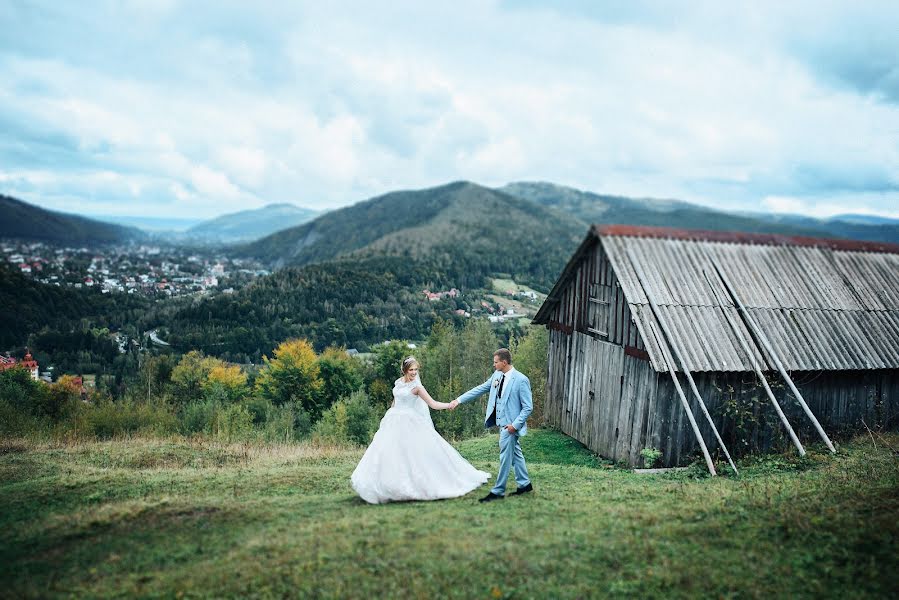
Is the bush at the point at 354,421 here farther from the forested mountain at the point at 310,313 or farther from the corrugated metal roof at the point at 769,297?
the forested mountain at the point at 310,313

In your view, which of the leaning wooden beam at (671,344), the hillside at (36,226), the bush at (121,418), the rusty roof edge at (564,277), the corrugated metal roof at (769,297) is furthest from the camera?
the hillside at (36,226)

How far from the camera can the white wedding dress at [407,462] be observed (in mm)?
9016

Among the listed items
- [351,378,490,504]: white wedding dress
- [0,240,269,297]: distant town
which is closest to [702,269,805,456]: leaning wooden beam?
[351,378,490,504]: white wedding dress

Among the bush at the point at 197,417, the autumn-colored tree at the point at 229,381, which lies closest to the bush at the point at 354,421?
the bush at the point at 197,417

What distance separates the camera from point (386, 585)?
5773 millimetres

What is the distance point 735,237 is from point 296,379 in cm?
4620

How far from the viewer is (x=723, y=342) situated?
13273 mm

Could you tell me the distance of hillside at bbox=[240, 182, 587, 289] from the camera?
338ft

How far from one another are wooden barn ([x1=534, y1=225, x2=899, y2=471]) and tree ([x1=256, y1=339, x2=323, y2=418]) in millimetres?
40715

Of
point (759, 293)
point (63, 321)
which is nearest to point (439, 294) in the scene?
point (63, 321)

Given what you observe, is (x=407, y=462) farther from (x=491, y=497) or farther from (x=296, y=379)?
(x=296, y=379)

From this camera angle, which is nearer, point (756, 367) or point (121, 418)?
point (756, 367)

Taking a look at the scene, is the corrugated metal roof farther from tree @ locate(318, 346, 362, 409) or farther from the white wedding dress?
tree @ locate(318, 346, 362, 409)

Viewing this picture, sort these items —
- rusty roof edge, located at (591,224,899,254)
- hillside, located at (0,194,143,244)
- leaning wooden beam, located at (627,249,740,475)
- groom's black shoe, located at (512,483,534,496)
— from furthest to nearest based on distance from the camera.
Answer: hillside, located at (0,194,143,244)
rusty roof edge, located at (591,224,899,254)
leaning wooden beam, located at (627,249,740,475)
groom's black shoe, located at (512,483,534,496)
